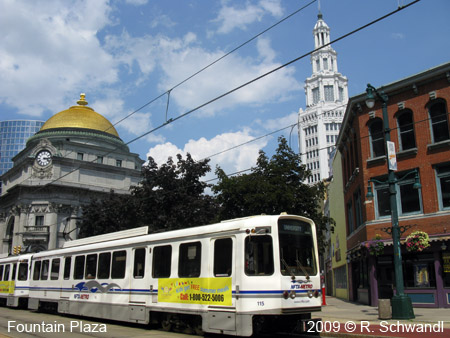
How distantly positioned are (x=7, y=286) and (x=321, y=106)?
13865cm

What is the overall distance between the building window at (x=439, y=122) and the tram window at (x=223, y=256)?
13.4 meters

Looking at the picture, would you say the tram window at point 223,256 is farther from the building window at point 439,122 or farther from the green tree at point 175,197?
the green tree at point 175,197

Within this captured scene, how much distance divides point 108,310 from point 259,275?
7193 millimetres

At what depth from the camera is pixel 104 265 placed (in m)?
16.4

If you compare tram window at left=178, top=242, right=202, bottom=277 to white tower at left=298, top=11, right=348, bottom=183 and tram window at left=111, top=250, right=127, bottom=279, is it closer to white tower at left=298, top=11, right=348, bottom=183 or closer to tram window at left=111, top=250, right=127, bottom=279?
tram window at left=111, top=250, right=127, bottom=279

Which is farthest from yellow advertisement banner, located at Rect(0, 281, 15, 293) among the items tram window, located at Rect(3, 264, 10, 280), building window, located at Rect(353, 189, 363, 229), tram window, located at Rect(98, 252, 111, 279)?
building window, located at Rect(353, 189, 363, 229)

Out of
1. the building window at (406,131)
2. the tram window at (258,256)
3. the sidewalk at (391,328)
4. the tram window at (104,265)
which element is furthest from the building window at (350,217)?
the tram window at (258,256)

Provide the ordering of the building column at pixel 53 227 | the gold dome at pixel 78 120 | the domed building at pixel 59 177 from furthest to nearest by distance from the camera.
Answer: the gold dome at pixel 78 120, the domed building at pixel 59 177, the building column at pixel 53 227

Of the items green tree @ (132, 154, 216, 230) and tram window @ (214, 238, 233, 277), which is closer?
tram window @ (214, 238, 233, 277)

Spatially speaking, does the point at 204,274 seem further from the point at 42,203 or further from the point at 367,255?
the point at 42,203

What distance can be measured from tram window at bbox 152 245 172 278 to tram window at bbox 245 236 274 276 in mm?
3162

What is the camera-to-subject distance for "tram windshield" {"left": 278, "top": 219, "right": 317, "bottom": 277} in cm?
1134

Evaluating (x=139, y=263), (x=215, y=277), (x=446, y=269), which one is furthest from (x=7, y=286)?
(x=446, y=269)

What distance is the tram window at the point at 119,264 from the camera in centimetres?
1531
